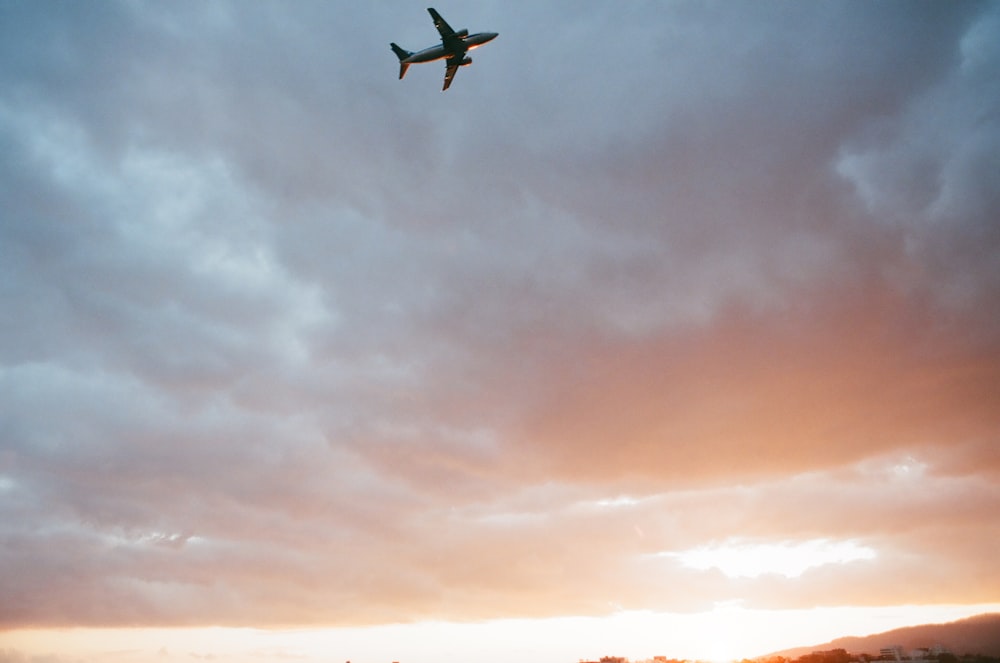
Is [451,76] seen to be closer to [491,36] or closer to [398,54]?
[491,36]

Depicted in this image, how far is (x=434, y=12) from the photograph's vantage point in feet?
419

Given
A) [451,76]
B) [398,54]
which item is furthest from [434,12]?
[398,54]

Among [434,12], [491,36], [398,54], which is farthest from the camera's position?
[398,54]

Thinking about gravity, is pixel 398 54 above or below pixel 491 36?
above

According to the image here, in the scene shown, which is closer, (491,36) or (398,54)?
(491,36)

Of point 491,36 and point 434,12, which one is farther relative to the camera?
point 491,36

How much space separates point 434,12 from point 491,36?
1535 cm

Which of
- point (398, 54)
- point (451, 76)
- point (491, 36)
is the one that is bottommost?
point (451, 76)

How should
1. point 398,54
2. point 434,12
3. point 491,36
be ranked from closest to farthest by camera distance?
1. point 434,12
2. point 491,36
3. point 398,54

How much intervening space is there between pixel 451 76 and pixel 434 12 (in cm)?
1313

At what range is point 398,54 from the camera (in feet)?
519

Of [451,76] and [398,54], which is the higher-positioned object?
[398,54]

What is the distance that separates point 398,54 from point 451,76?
3296 cm

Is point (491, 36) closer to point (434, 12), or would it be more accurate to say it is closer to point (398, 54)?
point (434, 12)
